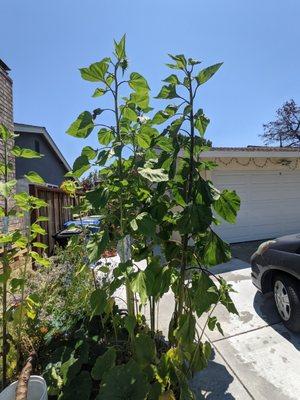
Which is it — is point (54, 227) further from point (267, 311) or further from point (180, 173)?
point (180, 173)

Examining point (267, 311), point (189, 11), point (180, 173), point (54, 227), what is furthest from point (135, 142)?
point (54, 227)

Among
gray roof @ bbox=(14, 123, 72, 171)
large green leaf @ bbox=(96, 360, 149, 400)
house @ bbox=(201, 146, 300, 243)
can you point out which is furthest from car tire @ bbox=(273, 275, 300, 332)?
gray roof @ bbox=(14, 123, 72, 171)

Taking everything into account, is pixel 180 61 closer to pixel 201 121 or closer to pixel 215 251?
pixel 201 121

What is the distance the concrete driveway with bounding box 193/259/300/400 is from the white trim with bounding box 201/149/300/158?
463cm

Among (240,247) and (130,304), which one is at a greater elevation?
(130,304)

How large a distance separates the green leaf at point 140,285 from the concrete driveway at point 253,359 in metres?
1.36

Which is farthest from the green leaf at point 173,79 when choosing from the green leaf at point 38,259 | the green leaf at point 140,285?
the green leaf at point 38,259

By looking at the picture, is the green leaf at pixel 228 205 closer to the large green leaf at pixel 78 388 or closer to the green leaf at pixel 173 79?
the green leaf at pixel 173 79

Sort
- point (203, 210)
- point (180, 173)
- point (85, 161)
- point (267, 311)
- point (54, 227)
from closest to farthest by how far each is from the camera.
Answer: point (203, 210) → point (85, 161) → point (180, 173) → point (267, 311) → point (54, 227)

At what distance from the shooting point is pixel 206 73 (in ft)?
5.31

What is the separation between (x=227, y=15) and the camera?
5.45m

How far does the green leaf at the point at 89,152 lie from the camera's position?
175 cm

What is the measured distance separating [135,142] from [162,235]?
69cm

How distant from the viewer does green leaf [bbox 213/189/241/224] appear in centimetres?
165
